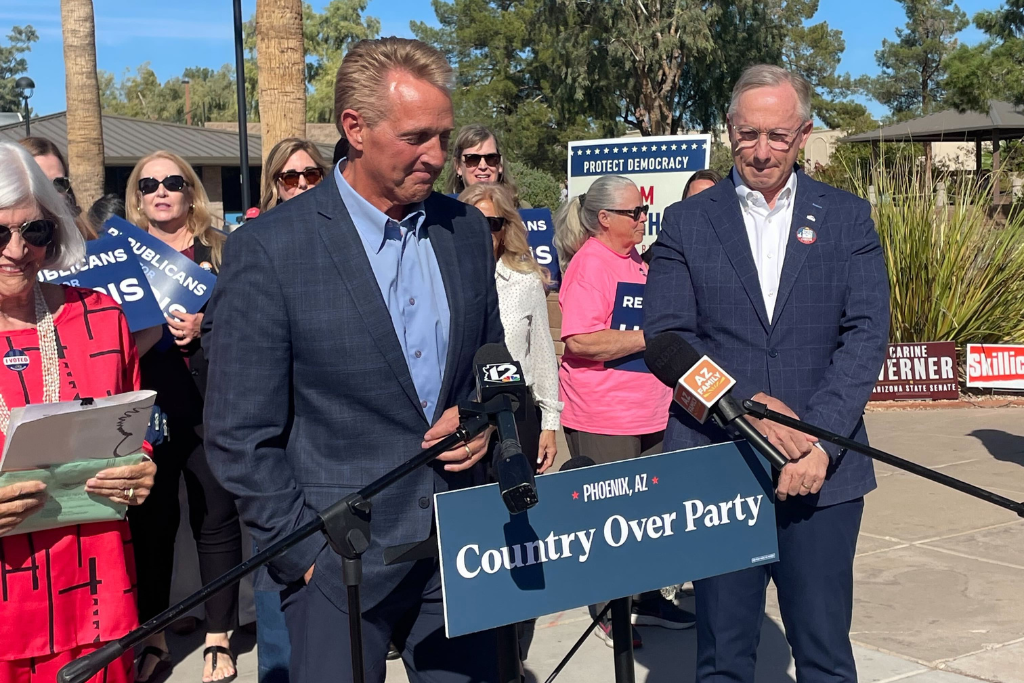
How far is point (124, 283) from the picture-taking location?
4.22 m

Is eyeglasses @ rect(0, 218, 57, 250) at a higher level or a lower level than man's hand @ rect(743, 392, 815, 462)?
higher

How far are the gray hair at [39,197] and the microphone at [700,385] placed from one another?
1563mm

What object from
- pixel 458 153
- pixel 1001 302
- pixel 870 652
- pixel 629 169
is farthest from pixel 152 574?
pixel 1001 302

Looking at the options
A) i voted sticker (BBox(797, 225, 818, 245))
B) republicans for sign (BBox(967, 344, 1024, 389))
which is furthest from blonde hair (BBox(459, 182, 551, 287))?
republicans for sign (BBox(967, 344, 1024, 389))

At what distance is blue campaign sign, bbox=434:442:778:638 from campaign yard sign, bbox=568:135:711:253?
24.3 ft

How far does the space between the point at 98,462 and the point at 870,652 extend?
11.1 feet

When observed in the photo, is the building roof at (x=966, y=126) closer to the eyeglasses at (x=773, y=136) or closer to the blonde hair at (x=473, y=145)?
the blonde hair at (x=473, y=145)

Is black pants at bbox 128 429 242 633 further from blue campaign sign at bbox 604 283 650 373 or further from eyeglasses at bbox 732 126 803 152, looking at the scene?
eyeglasses at bbox 732 126 803 152

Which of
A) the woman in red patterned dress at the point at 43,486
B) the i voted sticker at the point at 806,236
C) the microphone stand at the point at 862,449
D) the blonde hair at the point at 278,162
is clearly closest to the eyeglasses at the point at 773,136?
the i voted sticker at the point at 806,236

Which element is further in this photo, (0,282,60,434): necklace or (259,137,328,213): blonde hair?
(259,137,328,213): blonde hair

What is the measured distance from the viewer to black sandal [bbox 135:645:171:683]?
187 inches

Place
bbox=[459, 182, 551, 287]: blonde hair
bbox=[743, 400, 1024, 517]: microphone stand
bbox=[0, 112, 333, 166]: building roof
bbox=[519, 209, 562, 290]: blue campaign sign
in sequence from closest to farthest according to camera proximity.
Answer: bbox=[743, 400, 1024, 517]: microphone stand, bbox=[459, 182, 551, 287]: blonde hair, bbox=[519, 209, 562, 290]: blue campaign sign, bbox=[0, 112, 333, 166]: building roof

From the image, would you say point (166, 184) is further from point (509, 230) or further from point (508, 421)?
point (508, 421)

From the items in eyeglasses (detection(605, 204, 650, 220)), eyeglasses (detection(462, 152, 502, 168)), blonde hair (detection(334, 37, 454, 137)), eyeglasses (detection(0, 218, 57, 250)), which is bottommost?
eyeglasses (detection(0, 218, 57, 250))
